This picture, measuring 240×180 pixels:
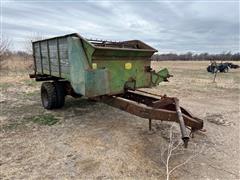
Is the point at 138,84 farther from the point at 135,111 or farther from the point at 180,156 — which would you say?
the point at 180,156

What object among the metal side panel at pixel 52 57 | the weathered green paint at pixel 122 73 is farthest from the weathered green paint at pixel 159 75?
the metal side panel at pixel 52 57

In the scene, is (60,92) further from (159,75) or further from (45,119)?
(159,75)

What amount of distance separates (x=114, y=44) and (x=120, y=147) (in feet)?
9.26

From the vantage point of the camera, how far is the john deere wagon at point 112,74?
4.05m

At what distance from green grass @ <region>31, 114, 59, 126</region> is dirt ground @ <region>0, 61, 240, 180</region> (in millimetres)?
89

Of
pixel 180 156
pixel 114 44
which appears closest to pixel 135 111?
pixel 180 156

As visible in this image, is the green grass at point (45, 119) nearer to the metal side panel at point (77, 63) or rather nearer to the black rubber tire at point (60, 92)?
the black rubber tire at point (60, 92)

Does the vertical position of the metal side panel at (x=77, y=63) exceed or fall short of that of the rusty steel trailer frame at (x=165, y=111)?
it exceeds it

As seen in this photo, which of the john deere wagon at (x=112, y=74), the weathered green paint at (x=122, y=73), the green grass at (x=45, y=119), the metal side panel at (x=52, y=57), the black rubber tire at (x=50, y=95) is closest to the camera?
the john deere wagon at (x=112, y=74)

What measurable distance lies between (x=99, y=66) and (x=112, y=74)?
0.36 m

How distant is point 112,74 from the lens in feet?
16.2

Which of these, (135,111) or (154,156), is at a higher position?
(135,111)

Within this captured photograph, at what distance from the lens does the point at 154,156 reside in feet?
12.8

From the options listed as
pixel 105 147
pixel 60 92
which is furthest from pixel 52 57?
pixel 105 147
